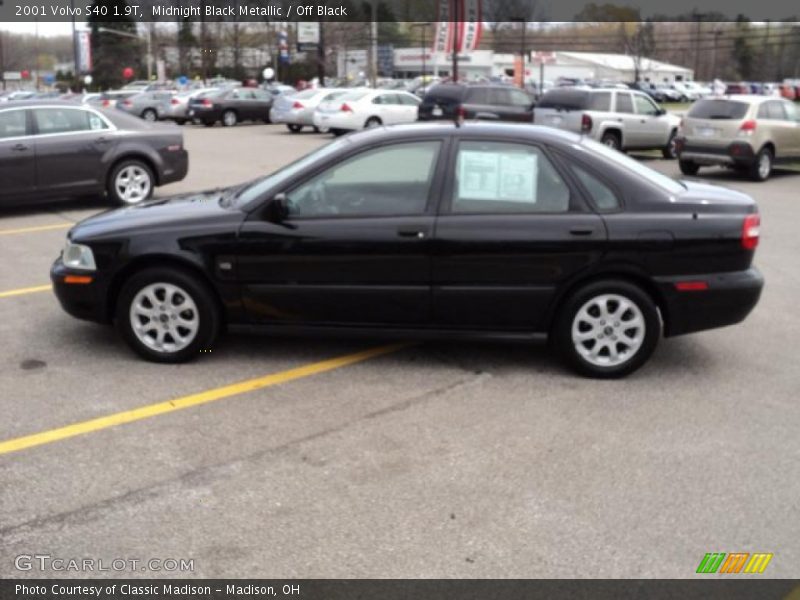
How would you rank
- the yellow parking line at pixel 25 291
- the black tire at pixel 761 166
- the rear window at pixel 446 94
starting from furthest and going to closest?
the rear window at pixel 446 94 → the black tire at pixel 761 166 → the yellow parking line at pixel 25 291

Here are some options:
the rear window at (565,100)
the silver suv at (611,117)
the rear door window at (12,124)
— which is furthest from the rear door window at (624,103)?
the rear door window at (12,124)

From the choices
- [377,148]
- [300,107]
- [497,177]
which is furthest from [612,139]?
[377,148]

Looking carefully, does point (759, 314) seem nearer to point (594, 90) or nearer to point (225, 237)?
point (225, 237)

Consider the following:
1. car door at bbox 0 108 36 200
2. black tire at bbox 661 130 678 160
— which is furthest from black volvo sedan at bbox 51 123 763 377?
black tire at bbox 661 130 678 160

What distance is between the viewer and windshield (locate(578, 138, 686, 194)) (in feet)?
18.1

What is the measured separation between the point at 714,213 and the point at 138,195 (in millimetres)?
8746

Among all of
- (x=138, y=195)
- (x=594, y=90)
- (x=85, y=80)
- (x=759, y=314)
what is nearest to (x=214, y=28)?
(x=85, y=80)

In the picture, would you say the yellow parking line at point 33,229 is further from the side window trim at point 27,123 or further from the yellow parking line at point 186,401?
the yellow parking line at point 186,401

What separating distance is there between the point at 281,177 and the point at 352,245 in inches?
28.4

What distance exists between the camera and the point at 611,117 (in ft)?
66.7

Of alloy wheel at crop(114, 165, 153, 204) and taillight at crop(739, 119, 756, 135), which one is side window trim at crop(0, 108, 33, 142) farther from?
taillight at crop(739, 119, 756, 135)

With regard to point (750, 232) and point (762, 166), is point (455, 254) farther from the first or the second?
point (762, 166)

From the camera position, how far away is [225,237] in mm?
5402

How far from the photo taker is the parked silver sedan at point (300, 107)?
29.0 m
